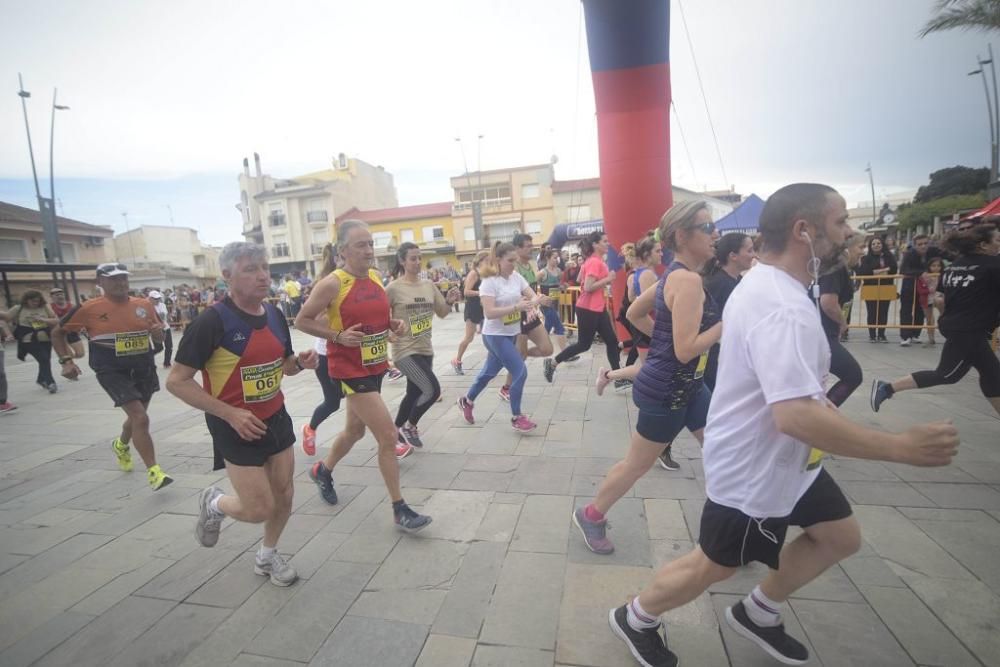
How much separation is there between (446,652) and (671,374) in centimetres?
170

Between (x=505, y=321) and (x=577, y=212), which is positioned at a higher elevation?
(x=577, y=212)

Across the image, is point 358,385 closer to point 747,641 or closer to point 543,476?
point 543,476

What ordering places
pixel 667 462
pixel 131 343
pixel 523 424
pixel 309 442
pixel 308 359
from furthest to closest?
pixel 523 424
pixel 309 442
pixel 131 343
pixel 667 462
pixel 308 359

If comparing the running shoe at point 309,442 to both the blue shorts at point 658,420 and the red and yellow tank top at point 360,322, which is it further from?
the blue shorts at point 658,420

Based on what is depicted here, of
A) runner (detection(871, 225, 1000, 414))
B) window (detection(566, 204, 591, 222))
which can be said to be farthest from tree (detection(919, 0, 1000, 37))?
window (detection(566, 204, 591, 222))

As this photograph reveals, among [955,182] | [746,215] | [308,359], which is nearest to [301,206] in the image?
[746,215]

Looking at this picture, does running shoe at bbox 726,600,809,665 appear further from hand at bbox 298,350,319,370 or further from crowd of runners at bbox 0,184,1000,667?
hand at bbox 298,350,319,370

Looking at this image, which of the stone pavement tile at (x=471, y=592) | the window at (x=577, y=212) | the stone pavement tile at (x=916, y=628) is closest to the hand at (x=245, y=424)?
the stone pavement tile at (x=471, y=592)

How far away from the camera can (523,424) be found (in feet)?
16.4

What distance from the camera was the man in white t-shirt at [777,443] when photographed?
1.37 metres

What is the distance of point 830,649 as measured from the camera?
2.06 metres

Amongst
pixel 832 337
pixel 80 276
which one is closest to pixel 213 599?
pixel 832 337

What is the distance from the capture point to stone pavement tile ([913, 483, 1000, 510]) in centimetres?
313

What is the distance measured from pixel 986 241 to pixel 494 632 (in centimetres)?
483
